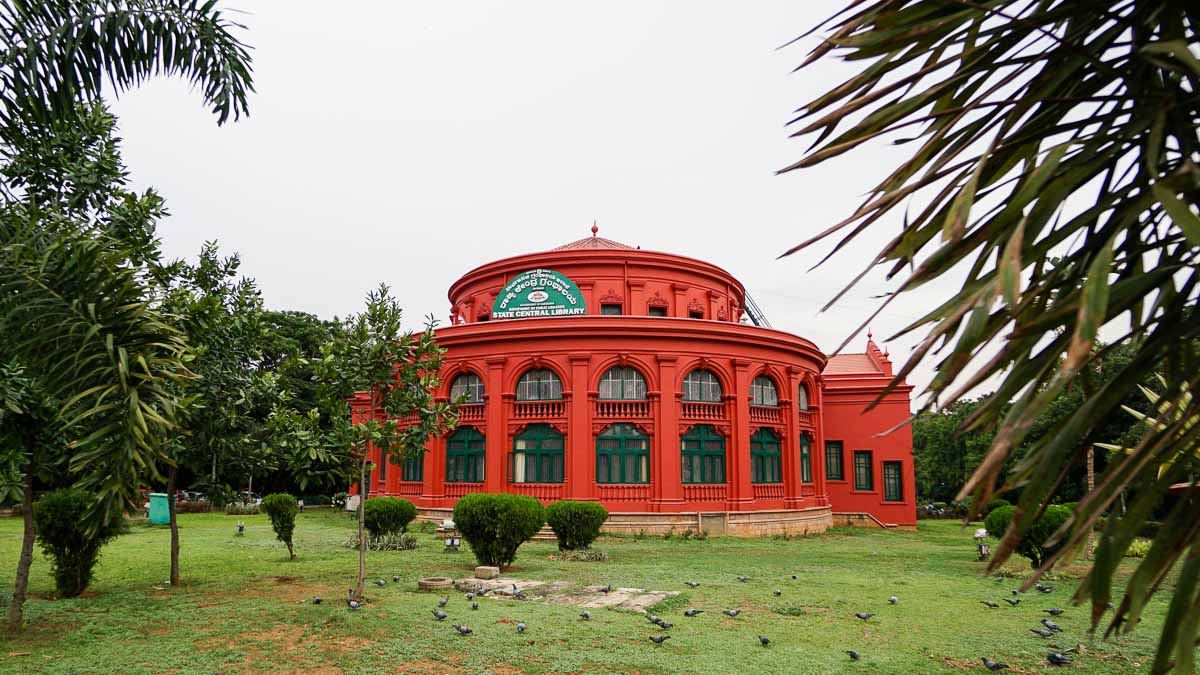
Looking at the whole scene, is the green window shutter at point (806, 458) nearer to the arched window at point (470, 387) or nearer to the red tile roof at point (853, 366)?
the red tile roof at point (853, 366)

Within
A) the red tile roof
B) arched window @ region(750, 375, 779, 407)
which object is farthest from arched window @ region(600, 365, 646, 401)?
the red tile roof

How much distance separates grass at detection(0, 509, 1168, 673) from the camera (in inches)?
331

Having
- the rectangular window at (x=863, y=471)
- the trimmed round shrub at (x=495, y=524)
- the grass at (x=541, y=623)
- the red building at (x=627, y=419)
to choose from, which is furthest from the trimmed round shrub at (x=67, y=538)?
the rectangular window at (x=863, y=471)

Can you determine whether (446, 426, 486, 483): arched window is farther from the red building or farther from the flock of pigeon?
the flock of pigeon

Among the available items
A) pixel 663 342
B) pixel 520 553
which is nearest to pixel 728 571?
pixel 520 553

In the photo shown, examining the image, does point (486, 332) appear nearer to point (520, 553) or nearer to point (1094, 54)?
point (520, 553)

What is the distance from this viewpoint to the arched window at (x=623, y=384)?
86.4 feet

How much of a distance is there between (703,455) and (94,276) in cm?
2085

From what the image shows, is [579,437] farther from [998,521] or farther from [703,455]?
[998,521]

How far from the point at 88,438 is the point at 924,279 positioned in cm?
708

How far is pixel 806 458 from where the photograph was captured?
100.0ft

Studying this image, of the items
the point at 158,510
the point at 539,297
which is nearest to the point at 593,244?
the point at 539,297

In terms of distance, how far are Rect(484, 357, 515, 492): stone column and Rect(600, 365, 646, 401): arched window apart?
10.5ft

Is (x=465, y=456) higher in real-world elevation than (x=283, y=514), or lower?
higher
